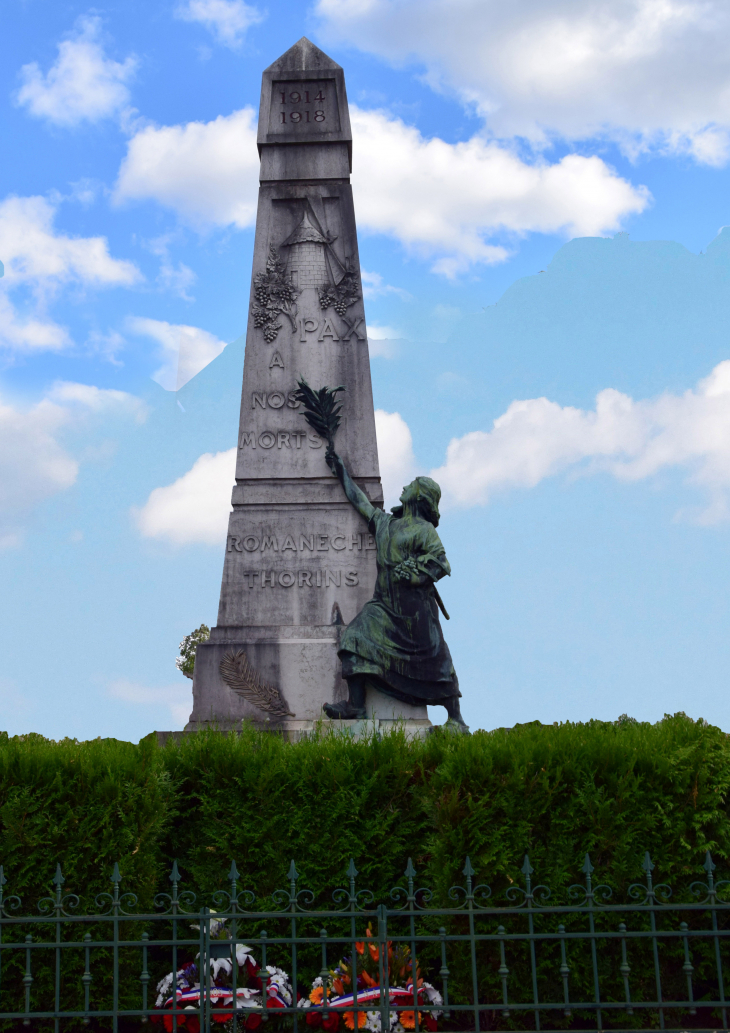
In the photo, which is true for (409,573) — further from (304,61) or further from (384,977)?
(304,61)

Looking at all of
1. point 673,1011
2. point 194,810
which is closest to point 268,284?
point 194,810

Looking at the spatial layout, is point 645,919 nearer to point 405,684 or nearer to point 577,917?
point 577,917

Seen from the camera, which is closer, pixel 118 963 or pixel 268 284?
pixel 118 963

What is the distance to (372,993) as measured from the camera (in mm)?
5953

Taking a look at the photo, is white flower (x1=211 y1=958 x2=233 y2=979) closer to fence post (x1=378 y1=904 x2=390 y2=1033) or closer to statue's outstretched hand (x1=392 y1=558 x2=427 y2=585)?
fence post (x1=378 y1=904 x2=390 y2=1033)

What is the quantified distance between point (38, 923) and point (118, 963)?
1.80 ft

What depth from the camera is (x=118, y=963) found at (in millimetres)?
6164

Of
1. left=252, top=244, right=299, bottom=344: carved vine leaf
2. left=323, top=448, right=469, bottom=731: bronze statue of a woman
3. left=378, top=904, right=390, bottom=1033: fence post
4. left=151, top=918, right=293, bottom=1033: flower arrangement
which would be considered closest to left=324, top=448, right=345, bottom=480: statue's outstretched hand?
left=323, top=448, right=469, bottom=731: bronze statue of a woman

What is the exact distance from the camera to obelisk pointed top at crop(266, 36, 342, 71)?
13.6m

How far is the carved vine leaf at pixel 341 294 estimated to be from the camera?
12.9 m

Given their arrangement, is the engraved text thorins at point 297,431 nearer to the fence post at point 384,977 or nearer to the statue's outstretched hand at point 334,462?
the statue's outstretched hand at point 334,462

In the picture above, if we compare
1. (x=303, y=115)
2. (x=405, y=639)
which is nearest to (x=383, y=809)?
(x=405, y=639)

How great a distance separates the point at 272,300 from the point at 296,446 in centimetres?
191

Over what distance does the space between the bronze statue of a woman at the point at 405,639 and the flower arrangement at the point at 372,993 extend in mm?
4775
